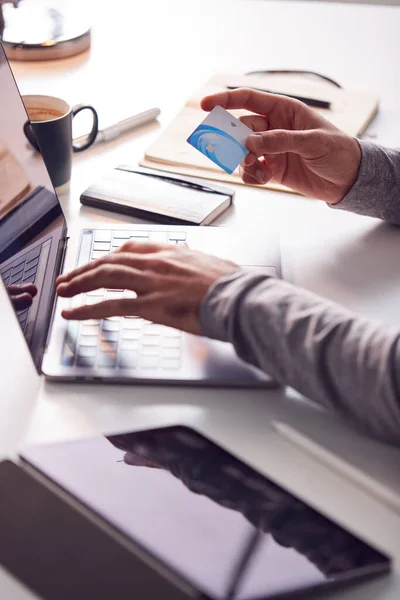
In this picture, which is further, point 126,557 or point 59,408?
point 59,408

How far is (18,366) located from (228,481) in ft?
0.96

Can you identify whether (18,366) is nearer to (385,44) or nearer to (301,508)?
(301,508)

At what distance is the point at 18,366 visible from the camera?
0.81 meters

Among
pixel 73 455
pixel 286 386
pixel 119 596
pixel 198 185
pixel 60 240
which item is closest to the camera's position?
pixel 119 596

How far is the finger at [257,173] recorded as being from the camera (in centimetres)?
111

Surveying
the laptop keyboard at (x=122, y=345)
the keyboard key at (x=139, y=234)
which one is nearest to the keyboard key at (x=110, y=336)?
the laptop keyboard at (x=122, y=345)

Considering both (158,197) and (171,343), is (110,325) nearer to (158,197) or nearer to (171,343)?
(171,343)

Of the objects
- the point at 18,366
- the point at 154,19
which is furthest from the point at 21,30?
the point at 18,366

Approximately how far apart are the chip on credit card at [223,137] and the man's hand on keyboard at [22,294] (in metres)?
0.34

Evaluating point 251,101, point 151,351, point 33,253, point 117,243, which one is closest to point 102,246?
point 117,243

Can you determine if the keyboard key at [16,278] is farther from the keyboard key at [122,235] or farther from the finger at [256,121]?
the finger at [256,121]

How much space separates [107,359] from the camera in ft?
2.59

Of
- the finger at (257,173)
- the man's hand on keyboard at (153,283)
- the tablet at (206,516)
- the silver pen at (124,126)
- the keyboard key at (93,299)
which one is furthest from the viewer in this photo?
the silver pen at (124,126)

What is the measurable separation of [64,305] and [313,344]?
32 cm
